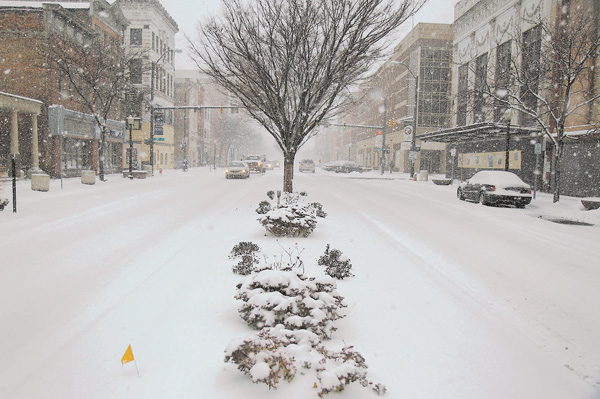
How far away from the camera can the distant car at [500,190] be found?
16625 mm

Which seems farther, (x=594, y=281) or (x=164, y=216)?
(x=164, y=216)

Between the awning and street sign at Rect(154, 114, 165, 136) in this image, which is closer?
the awning

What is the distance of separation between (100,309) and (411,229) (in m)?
7.93

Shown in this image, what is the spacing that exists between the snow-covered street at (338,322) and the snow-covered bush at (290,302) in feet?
0.91

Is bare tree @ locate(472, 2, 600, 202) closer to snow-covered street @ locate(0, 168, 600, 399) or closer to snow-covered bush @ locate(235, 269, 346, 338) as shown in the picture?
snow-covered street @ locate(0, 168, 600, 399)

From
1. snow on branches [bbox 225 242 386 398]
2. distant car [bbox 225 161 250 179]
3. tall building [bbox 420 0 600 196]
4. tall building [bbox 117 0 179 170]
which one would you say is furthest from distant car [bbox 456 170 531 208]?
tall building [bbox 117 0 179 170]

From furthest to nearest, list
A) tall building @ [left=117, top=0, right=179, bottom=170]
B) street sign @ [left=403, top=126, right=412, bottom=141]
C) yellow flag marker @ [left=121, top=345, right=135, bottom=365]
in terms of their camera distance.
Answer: tall building @ [left=117, top=0, right=179, bottom=170], street sign @ [left=403, top=126, right=412, bottom=141], yellow flag marker @ [left=121, top=345, right=135, bottom=365]

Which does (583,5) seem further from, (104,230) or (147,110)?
(147,110)

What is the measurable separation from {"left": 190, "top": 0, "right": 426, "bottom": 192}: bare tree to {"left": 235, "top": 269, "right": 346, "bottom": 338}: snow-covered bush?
11094mm

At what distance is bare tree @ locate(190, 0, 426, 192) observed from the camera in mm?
13422

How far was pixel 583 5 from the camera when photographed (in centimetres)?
2198

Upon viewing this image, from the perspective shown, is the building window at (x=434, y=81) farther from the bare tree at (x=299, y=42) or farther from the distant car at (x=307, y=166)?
the bare tree at (x=299, y=42)

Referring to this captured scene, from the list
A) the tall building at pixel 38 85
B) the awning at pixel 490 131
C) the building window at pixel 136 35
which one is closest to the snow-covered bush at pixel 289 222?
the awning at pixel 490 131

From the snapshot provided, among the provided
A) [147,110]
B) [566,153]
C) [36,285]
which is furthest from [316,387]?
[147,110]
